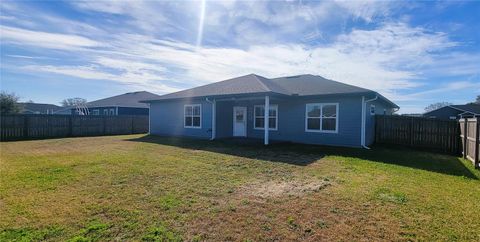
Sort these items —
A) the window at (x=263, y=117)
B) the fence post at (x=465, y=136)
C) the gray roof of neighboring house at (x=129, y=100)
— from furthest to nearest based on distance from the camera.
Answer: the gray roof of neighboring house at (x=129, y=100), the window at (x=263, y=117), the fence post at (x=465, y=136)

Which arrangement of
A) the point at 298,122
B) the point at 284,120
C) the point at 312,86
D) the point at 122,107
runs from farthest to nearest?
the point at 122,107 → the point at 312,86 → the point at 284,120 → the point at 298,122

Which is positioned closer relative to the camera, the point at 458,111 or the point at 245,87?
the point at 245,87

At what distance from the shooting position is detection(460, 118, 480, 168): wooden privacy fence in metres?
7.82

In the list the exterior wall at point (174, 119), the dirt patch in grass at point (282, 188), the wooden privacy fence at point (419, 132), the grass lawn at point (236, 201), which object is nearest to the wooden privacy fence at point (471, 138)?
the grass lawn at point (236, 201)

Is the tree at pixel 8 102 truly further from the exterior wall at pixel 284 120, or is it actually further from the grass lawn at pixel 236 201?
the grass lawn at pixel 236 201

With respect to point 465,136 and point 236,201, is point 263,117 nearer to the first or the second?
point 465,136

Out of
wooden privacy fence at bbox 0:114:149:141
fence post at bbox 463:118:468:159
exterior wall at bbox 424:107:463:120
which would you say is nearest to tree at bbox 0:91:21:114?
wooden privacy fence at bbox 0:114:149:141

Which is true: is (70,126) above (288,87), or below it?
below

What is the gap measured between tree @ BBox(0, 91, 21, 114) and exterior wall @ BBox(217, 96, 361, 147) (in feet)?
82.8

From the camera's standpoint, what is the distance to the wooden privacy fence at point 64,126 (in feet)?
53.9

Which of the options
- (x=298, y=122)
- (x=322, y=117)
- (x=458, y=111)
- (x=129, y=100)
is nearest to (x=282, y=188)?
(x=322, y=117)

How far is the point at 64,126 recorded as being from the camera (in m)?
18.7

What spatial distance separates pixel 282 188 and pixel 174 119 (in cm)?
1328

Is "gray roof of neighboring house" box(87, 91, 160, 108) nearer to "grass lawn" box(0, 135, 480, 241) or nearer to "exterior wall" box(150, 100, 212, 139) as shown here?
"exterior wall" box(150, 100, 212, 139)
